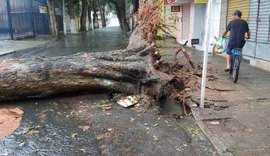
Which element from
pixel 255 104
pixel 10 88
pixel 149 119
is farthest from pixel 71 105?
pixel 255 104

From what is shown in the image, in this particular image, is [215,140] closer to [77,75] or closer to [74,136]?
[74,136]

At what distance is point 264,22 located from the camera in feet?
32.3

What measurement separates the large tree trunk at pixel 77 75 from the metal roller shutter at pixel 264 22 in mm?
4581

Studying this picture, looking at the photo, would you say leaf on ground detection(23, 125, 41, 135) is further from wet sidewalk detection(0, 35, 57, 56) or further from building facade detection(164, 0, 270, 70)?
wet sidewalk detection(0, 35, 57, 56)

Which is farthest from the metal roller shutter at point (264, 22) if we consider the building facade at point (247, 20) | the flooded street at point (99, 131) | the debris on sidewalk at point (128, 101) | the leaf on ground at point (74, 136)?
the leaf on ground at point (74, 136)

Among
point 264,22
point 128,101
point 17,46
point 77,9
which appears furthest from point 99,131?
point 77,9

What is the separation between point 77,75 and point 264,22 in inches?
245

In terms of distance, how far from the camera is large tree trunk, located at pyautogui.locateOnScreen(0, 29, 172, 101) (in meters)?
6.52

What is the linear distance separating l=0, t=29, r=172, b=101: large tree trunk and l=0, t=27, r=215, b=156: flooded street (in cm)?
33

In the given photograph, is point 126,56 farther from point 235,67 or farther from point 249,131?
point 249,131

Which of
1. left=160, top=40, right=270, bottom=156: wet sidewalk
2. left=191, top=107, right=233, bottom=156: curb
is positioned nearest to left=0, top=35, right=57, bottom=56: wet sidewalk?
left=160, top=40, right=270, bottom=156: wet sidewalk

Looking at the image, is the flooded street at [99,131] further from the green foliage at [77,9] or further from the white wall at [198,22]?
the green foliage at [77,9]

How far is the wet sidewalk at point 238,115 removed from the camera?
14.4ft

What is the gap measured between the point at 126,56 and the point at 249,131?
3.35 meters
